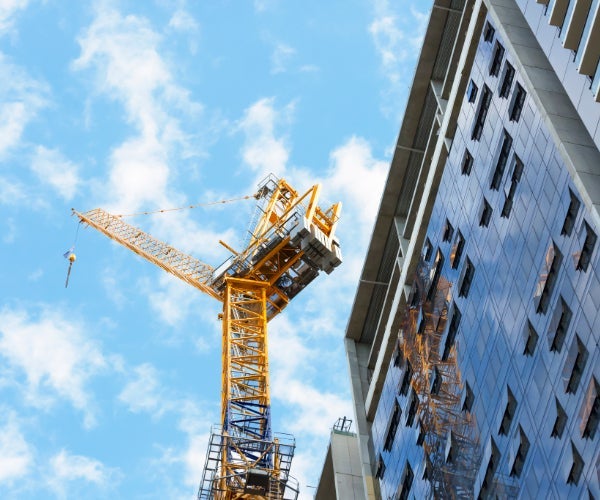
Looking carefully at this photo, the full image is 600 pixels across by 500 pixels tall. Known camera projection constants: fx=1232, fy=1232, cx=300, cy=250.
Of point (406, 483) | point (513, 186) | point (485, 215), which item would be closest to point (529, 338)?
point (513, 186)

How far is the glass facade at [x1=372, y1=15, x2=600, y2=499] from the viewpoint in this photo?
→ 155ft

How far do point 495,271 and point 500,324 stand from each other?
2816 millimetres

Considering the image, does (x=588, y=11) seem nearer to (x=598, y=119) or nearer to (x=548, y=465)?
(x=598, y=119)

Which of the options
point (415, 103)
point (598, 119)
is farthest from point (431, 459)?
point (415, 103)

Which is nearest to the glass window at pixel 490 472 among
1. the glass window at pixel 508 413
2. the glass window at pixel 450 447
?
the glass window at pixel 508 413

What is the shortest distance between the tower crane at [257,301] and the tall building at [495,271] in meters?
8.40

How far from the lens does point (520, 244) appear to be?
5419cm

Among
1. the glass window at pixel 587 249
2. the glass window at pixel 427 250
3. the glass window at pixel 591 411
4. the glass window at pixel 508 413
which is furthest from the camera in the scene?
the glass window at pixel 427 250

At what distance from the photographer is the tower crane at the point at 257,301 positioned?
8012 cm

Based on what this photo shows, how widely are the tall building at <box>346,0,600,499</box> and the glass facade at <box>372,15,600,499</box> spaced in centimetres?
10

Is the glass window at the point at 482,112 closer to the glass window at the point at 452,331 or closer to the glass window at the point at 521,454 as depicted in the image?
the glass window at the point at 452,331

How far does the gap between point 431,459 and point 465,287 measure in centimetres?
887

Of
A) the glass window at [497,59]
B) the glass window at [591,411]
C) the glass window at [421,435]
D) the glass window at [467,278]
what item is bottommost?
the glass window at [591,411]

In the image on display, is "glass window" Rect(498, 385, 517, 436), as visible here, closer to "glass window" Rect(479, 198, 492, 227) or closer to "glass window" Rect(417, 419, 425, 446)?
"glass window" Rect(479, 198, 492, 227)
